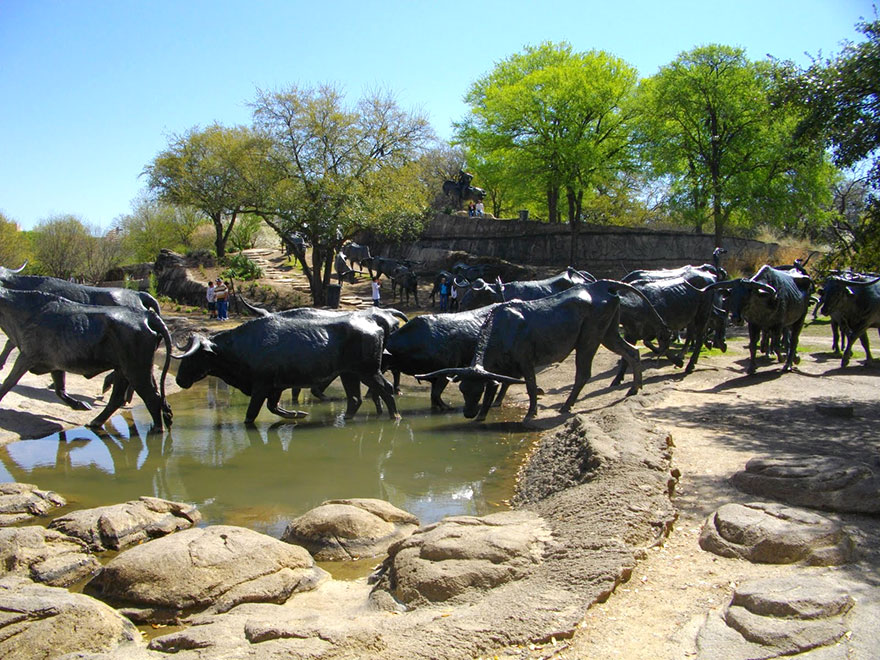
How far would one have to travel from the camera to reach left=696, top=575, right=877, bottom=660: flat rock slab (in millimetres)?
3812

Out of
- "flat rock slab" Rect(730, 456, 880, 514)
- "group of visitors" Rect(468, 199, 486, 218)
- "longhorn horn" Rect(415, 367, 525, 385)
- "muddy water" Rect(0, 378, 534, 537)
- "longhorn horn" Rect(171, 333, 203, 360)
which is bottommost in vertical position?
"muddy water" Rect(0, 378, 534, 537)

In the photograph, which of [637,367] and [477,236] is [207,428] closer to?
[637,367]

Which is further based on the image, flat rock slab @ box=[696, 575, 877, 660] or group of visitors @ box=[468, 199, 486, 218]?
group of visitors @ box=[468, 199, 486, 218]

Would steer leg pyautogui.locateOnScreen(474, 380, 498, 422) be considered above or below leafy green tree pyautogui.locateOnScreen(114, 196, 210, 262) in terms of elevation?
below

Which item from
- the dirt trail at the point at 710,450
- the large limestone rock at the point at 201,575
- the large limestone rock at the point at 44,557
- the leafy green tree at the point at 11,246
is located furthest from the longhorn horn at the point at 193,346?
the leafy green tree at the point at 11,246

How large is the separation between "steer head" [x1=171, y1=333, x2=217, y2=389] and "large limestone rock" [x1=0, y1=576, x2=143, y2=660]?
7.57 meters

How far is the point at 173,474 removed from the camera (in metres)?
9.45

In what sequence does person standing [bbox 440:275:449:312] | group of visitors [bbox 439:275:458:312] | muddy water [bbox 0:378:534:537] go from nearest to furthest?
1. muddy water [bbox 0:378:534:537]
2. group of visitors [bbox 439:275:458:312]
3. person standing [bbox 440:275:449:312]

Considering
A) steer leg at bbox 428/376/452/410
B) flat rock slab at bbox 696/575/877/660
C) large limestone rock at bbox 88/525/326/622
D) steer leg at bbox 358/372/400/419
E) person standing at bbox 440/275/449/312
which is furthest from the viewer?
person standing at bbox 440/275/449/312

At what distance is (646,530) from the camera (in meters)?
5.48

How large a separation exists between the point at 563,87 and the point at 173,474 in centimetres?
3193

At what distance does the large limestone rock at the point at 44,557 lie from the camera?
5.79 m

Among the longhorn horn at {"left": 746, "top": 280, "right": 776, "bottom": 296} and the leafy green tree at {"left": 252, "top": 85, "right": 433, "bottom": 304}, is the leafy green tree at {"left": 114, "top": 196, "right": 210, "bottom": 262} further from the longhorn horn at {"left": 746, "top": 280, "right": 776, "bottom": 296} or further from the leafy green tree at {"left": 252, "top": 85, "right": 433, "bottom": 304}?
A: the longhorn horn at {"left": 746, "top": 280, "right": 776, "bottom": 296}

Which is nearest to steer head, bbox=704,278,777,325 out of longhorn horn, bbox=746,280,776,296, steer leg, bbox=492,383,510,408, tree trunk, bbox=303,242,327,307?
longhorn horn, bbox=746,280,776,296
